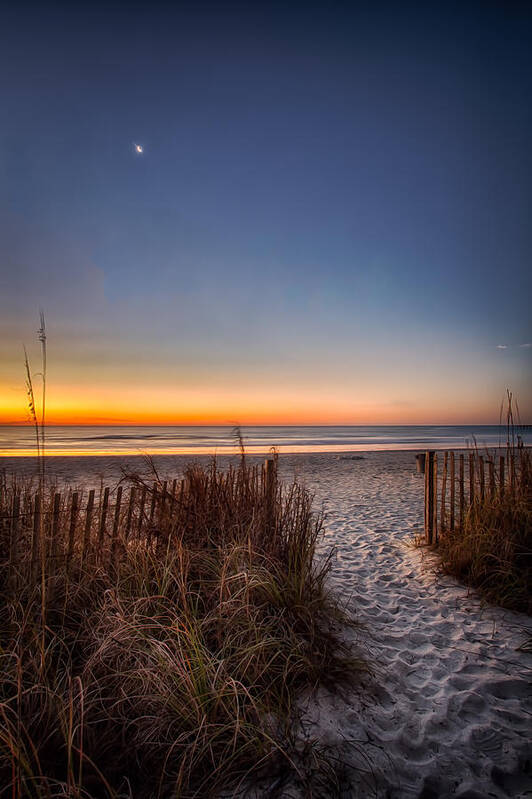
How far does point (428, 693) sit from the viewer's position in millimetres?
2756

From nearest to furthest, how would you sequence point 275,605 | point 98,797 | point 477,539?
point 98,797 < point 275,605 < point 477,539

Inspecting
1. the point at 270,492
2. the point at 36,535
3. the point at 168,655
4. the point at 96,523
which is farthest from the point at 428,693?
the point at 96,523

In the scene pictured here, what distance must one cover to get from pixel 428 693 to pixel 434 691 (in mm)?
59

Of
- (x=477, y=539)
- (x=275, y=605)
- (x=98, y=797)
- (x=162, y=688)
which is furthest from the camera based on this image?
(x=477, y=539)

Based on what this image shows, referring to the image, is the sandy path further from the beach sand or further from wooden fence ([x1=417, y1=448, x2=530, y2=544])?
wooden fence ([x1=417, y1=448, x2=530, y2=544])

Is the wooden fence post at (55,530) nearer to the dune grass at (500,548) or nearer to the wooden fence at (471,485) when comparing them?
the dune grass at (500,548)

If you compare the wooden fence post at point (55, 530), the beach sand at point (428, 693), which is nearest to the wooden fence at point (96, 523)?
the wooden fence post at point (55, 530)

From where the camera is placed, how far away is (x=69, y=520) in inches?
157

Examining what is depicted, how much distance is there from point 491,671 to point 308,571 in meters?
1.56

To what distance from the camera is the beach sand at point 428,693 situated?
2143 millimetres

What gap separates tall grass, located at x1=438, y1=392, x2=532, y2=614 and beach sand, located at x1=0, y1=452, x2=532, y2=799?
20 cm

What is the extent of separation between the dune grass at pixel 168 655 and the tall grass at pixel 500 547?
5.77 ft

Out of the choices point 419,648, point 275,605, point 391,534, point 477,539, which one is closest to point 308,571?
point 275,605

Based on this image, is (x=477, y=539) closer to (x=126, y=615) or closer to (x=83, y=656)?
(x=126, y=615)
